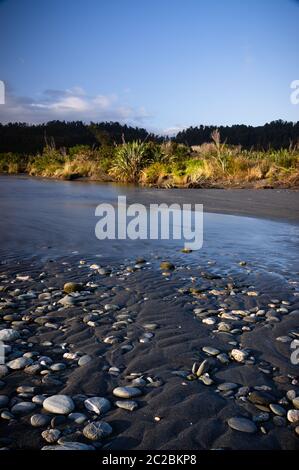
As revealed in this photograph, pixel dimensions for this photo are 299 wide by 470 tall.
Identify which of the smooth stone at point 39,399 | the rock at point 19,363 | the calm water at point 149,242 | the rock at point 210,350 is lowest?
the smooth stone at point 39,399

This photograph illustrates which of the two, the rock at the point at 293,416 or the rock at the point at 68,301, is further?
the rock at the point at 68,301

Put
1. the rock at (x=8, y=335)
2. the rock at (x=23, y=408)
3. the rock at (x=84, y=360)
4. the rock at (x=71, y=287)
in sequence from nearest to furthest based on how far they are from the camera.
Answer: the rock at (x=23, y=408), the rock at (x=84, y=360), the rock at (x=8, y=335), the rock at (x=71, y=287)

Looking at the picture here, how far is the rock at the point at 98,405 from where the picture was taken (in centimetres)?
197

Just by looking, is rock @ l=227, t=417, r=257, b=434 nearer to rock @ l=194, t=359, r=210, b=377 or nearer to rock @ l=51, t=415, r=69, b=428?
rock @ l=194, t=359, r=210, b=377

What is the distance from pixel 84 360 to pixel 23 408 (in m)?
0.58

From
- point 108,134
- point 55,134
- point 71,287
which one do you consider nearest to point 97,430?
point 71,287

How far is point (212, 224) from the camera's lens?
27.3 ft

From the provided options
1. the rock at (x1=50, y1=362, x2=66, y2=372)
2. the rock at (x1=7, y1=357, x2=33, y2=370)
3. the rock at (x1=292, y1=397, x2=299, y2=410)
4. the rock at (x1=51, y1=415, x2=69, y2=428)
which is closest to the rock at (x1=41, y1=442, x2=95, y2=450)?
the rock at (x1=51, y1=415, x2=69, y2=428)

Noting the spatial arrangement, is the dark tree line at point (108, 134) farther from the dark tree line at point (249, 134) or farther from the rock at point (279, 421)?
the rock at point (279, 421)

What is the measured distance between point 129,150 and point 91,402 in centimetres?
2197

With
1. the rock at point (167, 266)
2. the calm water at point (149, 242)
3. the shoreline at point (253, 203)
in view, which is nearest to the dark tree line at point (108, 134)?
the shoreline at point (253, 203)

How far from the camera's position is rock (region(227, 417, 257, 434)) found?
1.83 m

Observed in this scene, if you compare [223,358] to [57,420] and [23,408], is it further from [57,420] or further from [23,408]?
[23,408]
